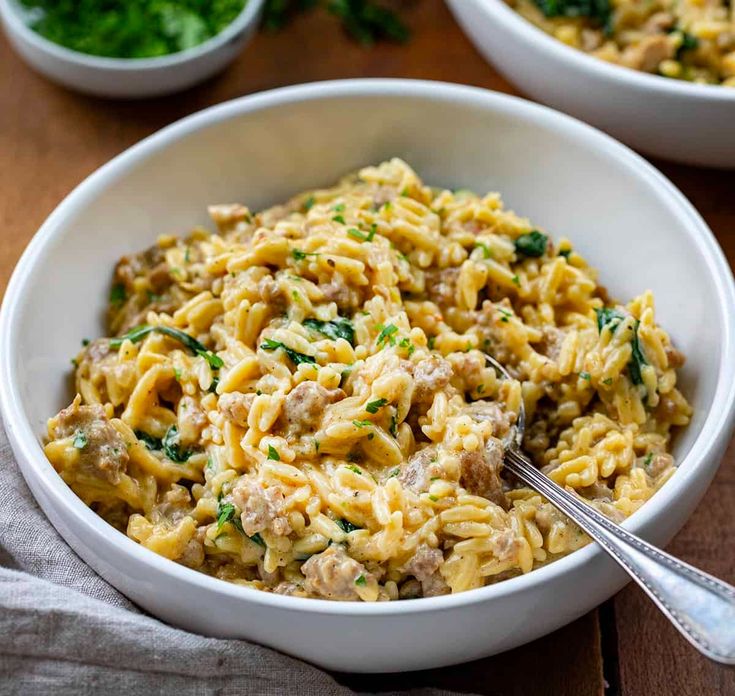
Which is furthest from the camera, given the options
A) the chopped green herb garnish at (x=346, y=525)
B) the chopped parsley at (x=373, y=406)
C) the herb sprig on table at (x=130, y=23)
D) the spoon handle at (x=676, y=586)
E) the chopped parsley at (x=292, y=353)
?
the herb sprig on table at (x=130, y=23)

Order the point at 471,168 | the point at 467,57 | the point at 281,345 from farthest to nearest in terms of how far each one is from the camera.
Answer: the point at 467,57 → the point at 471,168 → the point at 281,345

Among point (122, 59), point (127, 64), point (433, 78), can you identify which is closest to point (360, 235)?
point (127, 64)

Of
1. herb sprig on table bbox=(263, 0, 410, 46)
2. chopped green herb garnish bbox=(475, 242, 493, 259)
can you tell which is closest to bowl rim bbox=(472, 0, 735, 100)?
herb sprig on table bbox=(263, 0, 410, 46)

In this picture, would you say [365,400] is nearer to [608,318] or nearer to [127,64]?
[608,318]

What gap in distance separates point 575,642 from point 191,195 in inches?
87.2

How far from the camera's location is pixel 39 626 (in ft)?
9.78

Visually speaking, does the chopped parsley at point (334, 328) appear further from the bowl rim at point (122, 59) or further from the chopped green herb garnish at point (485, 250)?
the bowl rim at point (122, 59)

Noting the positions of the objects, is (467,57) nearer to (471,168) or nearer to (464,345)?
(471,168)

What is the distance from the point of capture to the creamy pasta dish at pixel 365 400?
3.03m

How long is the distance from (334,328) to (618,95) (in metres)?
1.82

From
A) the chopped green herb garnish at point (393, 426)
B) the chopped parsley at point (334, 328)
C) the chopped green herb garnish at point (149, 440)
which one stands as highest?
the chopped parsley at point (334, 328)

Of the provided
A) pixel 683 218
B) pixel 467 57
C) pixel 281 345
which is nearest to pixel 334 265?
pixel 281 345

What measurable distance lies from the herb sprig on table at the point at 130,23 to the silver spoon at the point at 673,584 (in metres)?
3.16

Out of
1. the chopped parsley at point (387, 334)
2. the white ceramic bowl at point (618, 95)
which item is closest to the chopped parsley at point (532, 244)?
the chopped parsley at point (387, 334)
